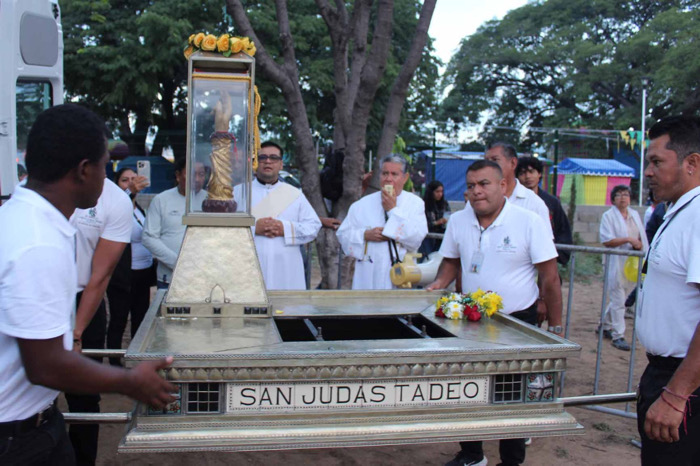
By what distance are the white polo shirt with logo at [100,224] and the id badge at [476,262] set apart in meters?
2.02

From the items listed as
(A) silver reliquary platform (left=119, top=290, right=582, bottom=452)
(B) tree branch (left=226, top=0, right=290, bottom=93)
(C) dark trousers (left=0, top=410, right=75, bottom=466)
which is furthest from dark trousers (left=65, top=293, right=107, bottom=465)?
(B) tree branch (left=226, top=0, right=290, bottom=93)

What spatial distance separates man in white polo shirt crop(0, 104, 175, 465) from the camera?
1.61 metres

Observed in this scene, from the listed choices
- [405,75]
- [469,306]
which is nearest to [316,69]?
[405,75]

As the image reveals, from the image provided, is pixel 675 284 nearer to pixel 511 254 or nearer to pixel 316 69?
pixel 511 254

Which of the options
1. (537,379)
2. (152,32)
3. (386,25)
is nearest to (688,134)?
(537,379)

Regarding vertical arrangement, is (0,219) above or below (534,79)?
below

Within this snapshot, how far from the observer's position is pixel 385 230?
4.96 meters

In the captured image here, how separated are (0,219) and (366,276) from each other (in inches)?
144

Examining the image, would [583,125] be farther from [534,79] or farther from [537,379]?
[537,379]

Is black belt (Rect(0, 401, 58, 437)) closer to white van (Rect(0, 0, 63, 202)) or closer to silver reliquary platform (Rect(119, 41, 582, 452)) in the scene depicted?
silver reliquary platform (Rect(119, 41, 582, 452))

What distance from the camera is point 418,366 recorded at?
239cm

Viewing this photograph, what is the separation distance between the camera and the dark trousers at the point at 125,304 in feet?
17.0

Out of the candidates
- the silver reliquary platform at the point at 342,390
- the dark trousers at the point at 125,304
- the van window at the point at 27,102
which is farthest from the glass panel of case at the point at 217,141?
the dark trousers at the point at 125,304

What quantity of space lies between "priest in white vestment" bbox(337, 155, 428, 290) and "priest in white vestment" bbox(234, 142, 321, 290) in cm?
39
